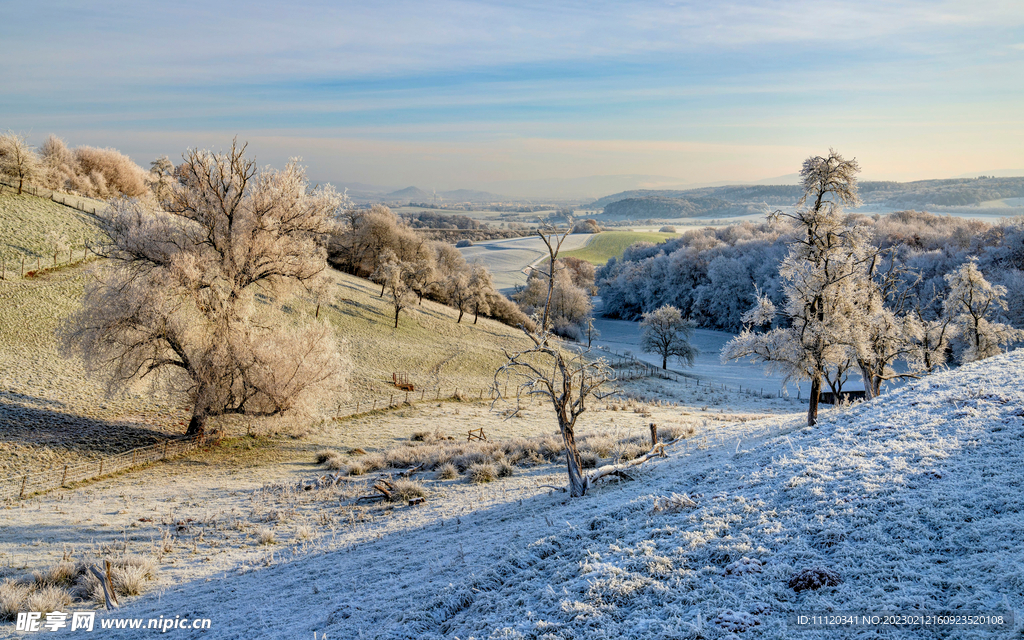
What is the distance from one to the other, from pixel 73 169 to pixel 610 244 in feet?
425

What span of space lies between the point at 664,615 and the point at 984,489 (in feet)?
15.8

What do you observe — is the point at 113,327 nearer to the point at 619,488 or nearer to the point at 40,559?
the point at 40,559

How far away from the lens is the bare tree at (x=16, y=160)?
41.6 m

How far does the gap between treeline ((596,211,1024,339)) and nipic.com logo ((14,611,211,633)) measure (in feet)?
223

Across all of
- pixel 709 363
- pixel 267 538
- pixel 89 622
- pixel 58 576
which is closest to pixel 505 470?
pixel 267 538

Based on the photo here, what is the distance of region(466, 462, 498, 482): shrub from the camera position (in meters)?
17.3

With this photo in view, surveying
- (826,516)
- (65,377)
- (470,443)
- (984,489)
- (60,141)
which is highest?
(60,141)

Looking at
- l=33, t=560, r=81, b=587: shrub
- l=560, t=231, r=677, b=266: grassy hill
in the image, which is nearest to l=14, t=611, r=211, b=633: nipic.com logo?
l=33, t=560, r=81, b=587: shrub

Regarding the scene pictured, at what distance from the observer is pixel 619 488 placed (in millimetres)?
12648

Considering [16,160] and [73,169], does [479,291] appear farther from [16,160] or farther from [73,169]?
[73,169]

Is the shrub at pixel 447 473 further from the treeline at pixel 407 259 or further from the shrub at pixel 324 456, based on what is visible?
the treeline at pixel 407 259

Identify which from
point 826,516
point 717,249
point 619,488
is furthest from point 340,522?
point 717,249

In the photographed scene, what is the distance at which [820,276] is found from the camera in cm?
1881

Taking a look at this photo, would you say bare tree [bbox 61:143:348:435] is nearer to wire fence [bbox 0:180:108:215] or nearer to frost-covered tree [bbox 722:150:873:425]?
frost-covered tree [bbox 722:150:873:425]
